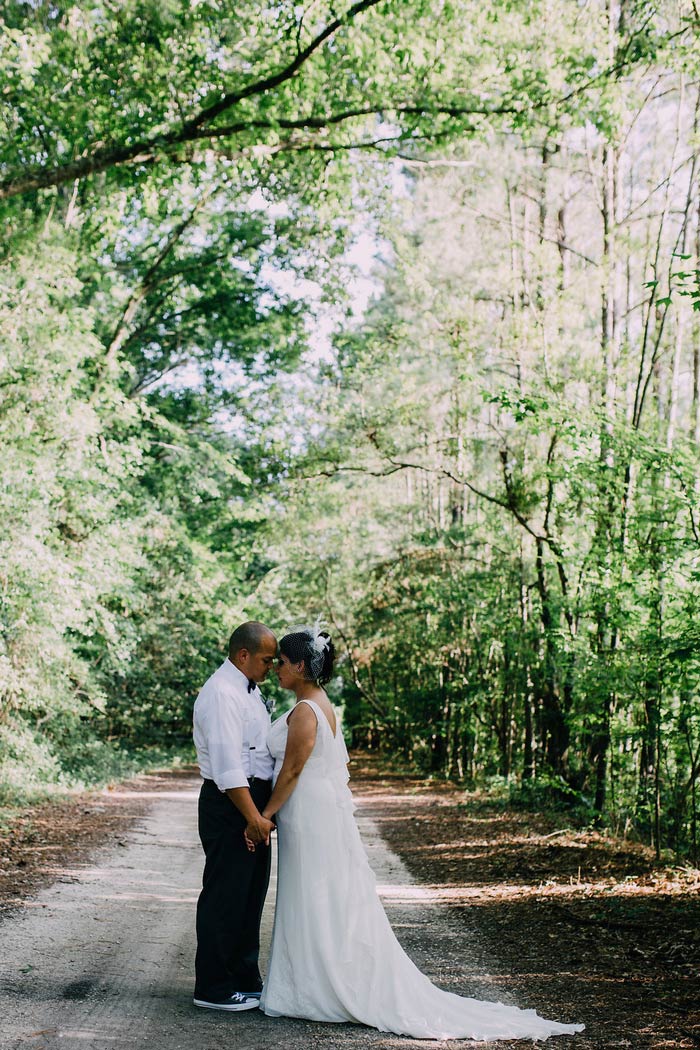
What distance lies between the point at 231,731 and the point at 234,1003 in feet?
4.63

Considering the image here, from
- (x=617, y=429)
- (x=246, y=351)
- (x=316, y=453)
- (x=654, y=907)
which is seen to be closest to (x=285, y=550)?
(x=246, y=351)

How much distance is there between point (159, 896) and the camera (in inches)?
321

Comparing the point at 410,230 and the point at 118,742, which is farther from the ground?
the point at 410,230

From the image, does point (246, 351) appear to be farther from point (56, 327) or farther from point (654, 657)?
point (654, 657)

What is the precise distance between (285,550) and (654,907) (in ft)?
59.4

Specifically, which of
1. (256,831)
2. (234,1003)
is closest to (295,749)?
(256,831)

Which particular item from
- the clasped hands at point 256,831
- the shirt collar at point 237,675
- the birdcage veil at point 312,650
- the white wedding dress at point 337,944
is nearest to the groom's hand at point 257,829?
the clasped hands at point 256,831

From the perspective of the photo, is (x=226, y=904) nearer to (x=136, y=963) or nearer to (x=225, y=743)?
(x=225, y=743)

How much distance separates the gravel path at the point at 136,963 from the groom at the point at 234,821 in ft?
0.82

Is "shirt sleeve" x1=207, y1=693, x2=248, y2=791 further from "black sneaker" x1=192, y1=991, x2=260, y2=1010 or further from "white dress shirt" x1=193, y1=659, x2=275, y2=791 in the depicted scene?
"black sneaker" x1=192, y1=991, x2=260, y2=1010

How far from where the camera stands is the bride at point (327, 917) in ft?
15.8

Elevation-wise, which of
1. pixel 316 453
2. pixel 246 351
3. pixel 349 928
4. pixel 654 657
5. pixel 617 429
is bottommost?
pixel 349 928

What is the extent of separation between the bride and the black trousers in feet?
0.57

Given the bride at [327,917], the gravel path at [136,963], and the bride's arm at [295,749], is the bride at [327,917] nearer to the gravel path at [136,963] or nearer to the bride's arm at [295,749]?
the bride's arm at [295,749]
